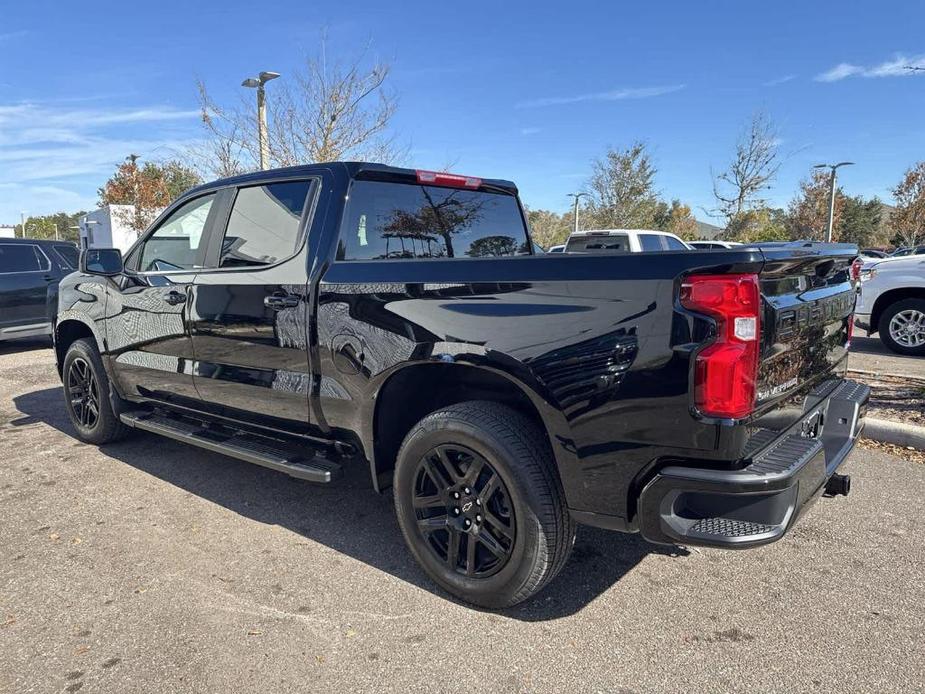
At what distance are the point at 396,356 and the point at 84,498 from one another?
102 inches

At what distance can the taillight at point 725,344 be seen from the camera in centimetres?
211

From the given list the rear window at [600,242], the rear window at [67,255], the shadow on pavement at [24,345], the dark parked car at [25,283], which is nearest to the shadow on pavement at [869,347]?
the rear window at [600,242]

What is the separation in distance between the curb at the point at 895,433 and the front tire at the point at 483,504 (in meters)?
3.38

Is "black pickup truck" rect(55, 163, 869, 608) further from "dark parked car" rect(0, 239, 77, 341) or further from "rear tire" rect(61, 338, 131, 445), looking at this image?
"dark parked car" rect(0, 239, 77, 341)

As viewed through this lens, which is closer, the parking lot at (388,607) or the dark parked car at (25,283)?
the parking lot at (388,607)

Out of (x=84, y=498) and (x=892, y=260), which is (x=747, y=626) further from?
(x=892, y=260)

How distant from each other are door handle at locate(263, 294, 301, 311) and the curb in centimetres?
412

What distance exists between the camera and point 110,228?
27562 millimetres

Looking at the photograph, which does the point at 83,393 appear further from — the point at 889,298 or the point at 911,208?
the point at 911,208

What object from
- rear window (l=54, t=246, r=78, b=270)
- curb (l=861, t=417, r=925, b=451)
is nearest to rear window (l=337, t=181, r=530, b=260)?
curb (l=861, t=417, r=925, b=451)

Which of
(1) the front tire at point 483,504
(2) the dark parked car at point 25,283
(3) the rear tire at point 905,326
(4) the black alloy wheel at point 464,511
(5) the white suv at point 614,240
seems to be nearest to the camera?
(1) the front tire at point 483,504

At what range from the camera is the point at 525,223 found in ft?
14.6

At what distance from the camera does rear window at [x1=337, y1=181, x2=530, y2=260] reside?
3.37 metres

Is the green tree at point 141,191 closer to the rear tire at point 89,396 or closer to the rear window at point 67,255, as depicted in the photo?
the rear window at point 67,255
